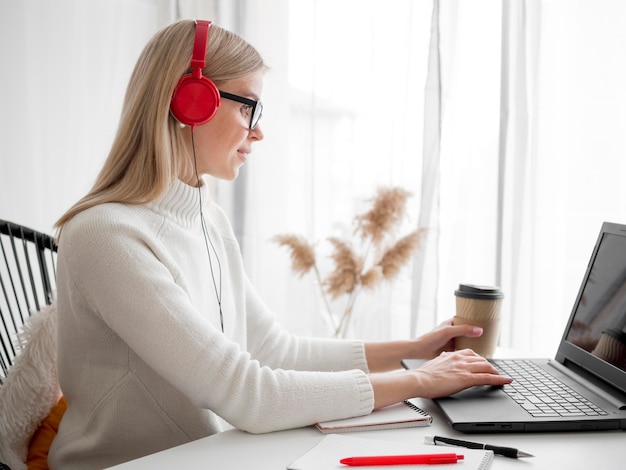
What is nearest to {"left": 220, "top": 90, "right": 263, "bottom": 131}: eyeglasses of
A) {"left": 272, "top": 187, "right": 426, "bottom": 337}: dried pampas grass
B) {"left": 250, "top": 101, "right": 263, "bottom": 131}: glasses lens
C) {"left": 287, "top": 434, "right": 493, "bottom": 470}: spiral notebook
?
{"left": 250, "top": 101, "right": 263, "bottom": 131}: glasses lens

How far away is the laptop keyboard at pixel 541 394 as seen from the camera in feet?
3.00

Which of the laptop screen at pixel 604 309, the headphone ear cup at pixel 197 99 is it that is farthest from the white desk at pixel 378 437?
the headphone ear cup at pixel 197 99

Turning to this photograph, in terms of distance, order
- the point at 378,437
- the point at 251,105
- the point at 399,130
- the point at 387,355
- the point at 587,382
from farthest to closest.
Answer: the point at 399,130
the point at 387,355
the point at 251,105
the point at 587,382
the point at 378,437

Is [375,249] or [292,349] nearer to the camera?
[292,349]

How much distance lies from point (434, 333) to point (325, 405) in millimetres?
451

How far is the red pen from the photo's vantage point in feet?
2.43

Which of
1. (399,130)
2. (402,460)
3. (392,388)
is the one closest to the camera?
(402,460)

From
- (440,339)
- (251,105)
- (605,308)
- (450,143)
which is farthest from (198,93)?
(450,143)

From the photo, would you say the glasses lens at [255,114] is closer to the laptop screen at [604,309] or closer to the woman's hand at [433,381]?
the woman's hand at [433,381]

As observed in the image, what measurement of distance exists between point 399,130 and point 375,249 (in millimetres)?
440

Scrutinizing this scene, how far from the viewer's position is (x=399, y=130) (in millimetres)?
2320

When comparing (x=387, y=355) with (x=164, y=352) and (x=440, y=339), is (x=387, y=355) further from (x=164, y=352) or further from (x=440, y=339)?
(x=164, y=352)

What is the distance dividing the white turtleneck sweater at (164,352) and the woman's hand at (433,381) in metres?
0.03

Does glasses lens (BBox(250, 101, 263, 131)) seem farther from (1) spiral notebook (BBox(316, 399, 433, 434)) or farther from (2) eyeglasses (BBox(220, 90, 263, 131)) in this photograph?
(1) spiral notebook (BBox(316, 399, 433, 434))
